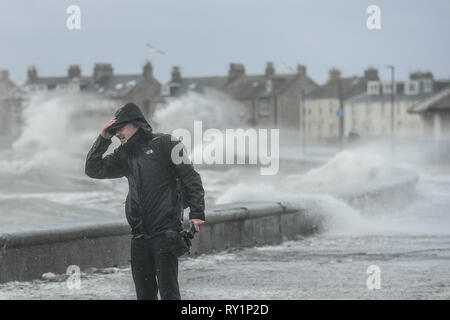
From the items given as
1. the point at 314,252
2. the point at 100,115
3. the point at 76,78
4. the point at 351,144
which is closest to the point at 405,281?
the point at 314,252

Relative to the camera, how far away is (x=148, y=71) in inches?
4813

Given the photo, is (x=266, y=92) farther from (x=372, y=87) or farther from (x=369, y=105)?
(x=369, y=105)

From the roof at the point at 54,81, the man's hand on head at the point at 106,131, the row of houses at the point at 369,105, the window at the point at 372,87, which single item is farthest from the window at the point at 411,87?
the man's hand on head at the point at 106,131

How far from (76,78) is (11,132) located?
1281 centimetres

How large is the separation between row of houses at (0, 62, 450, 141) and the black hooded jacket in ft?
250

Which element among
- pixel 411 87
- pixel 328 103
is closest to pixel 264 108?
pixel 328 103

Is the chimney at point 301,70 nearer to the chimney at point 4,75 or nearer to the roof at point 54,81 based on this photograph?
the roof at point 54,81

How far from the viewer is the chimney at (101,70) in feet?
423

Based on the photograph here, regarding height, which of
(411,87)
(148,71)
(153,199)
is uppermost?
(148,71)

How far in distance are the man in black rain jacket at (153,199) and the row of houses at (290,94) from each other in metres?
76.2

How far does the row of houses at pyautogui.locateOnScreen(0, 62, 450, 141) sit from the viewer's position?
97.7 m

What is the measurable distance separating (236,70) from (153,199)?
114049 millimetres

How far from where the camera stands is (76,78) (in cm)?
12950
